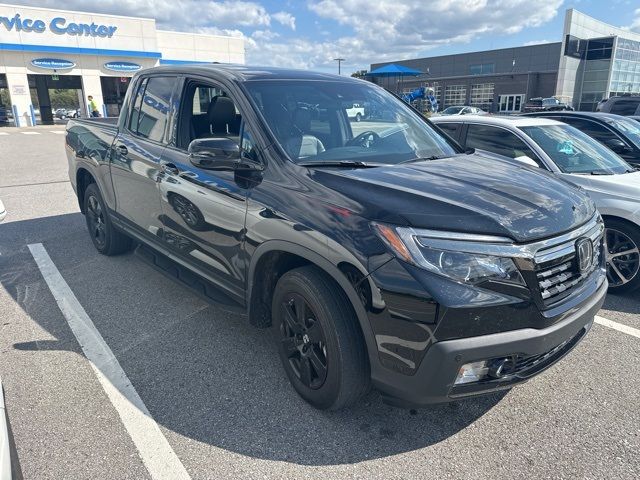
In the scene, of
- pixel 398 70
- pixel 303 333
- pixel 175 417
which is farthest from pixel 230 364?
pixel 398 70

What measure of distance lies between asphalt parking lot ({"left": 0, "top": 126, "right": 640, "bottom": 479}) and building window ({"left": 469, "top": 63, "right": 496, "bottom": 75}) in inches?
2726

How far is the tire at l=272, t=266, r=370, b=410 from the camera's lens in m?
2.46

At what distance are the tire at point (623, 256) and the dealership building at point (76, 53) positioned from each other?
3111 cm

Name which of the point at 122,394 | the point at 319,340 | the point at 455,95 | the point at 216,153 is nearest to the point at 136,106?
the point at 216,153

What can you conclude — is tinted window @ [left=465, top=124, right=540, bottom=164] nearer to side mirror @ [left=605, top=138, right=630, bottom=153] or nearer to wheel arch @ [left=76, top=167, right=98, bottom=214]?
side mirror @ [left=605, top=138, right=630, bottom=153]

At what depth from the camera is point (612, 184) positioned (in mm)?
4543

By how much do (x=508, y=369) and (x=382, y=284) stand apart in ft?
2.52

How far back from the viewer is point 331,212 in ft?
8.11

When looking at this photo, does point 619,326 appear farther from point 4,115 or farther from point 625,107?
point 4,115

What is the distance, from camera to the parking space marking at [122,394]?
95.6 inches

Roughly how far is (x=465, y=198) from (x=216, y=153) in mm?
1498

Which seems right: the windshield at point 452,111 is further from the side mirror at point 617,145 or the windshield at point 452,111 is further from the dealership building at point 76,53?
the side mirror at point 617,145

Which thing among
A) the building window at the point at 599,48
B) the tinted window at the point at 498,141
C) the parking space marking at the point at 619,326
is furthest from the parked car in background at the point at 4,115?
the building window at the point at 599,48

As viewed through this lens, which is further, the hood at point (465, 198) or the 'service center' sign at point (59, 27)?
the 'service center' sign at point (59, 27)
